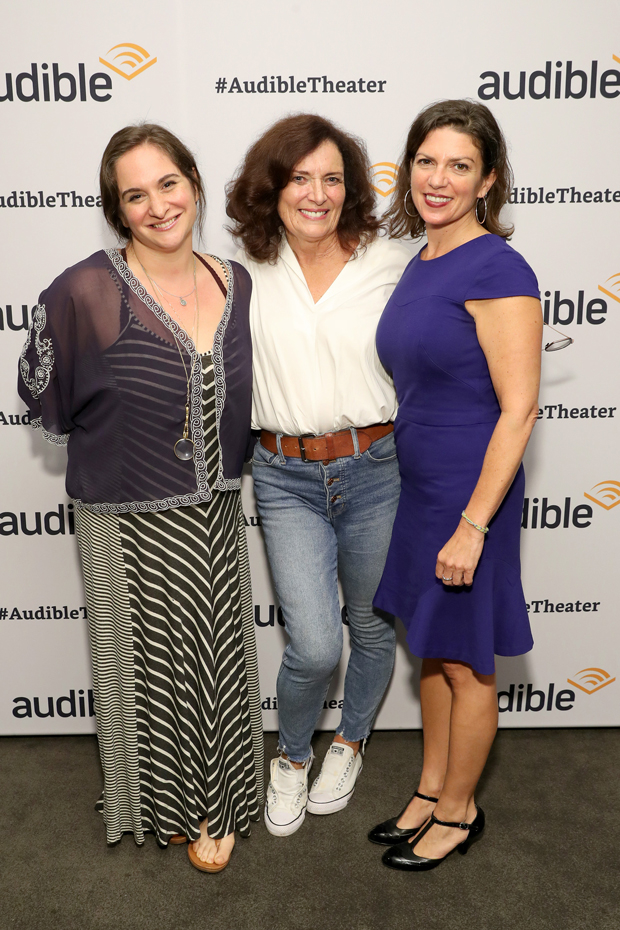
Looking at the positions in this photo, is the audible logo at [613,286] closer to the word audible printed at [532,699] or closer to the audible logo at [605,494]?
the audible logo at [605,494]

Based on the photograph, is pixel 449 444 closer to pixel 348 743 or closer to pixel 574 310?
pixel 574 310

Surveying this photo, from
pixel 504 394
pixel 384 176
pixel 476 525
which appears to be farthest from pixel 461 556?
pixel 384 176

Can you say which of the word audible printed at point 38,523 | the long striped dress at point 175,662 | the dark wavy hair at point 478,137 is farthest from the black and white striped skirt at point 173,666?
the dark wavy hair at point 478,137

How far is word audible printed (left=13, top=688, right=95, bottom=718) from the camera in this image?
8.59ft

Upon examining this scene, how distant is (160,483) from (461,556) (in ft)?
2.40

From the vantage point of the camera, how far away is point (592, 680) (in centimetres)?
263

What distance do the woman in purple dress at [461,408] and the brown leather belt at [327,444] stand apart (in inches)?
3.6

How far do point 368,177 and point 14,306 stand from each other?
1.13 meters

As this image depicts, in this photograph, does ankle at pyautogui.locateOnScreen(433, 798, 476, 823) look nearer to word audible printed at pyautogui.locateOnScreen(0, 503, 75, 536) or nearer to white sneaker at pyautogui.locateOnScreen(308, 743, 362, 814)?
white sneaker at pyautogui.locateOnScreen(308, 743, 362, 814)

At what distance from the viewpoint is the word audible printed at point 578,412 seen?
237cm

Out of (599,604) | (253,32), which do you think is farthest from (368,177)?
(599,604)

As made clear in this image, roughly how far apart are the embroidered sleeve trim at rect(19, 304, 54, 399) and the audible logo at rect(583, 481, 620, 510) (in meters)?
1.72

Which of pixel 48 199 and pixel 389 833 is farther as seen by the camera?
pixel 48 199

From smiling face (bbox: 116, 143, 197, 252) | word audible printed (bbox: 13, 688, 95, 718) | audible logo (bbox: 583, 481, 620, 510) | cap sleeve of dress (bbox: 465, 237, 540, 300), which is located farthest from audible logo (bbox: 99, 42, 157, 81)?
word audible printed (bbox: 13, 688, 95, 718)
